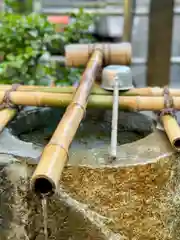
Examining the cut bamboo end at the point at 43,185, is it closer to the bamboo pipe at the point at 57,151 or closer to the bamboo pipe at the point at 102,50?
the bamboo pipe at the point at 57,151

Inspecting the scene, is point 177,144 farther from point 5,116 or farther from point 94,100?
point 5,116

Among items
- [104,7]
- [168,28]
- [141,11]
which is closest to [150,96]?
[168,28]

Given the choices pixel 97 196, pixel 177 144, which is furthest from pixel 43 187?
pixel 177 144

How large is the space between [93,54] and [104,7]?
2543 millimetres

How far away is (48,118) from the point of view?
2.67 meters

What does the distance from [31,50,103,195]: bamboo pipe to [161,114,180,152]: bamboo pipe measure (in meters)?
0.38

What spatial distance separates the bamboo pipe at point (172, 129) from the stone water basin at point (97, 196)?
0.13 ft

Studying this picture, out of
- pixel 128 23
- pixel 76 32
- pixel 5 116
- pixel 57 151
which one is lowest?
pixel 128 23

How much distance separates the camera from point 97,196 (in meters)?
1.88

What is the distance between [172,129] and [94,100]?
44 cm

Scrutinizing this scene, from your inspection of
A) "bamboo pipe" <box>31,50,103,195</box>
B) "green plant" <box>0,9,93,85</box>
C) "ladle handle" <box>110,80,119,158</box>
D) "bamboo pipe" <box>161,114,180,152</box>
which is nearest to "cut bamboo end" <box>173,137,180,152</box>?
"bamboo pipe" <box>161,114,180,152</box>

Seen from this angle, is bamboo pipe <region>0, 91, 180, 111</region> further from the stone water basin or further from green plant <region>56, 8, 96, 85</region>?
green plant <region>56, 8, 96, 85</region>

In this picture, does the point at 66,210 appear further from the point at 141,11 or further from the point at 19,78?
the point at 141,11

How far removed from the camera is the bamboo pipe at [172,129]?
196 cm
